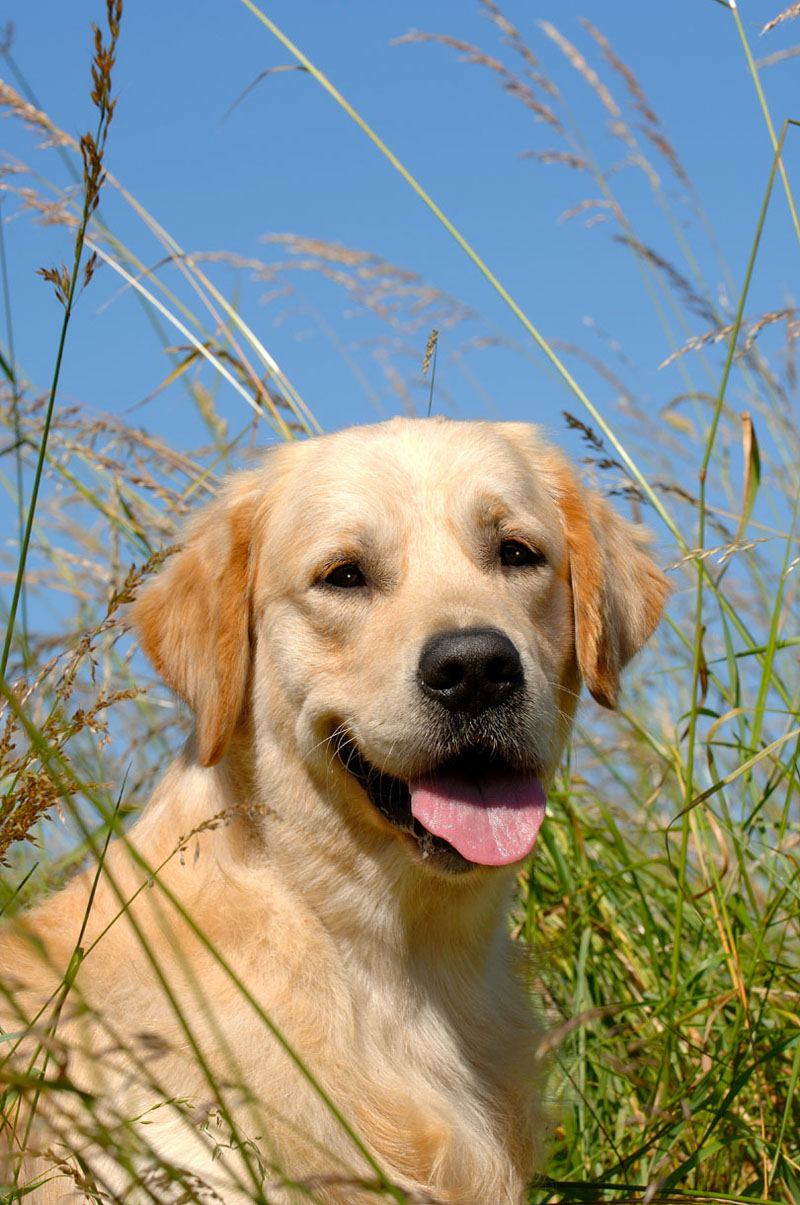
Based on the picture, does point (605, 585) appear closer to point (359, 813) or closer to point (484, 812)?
point (484, 812)

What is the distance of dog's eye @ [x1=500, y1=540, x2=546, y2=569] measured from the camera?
2.91 meters

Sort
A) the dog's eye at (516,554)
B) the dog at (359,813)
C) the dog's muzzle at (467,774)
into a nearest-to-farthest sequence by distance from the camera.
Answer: the dog at (359,813) < the dog's muzzle at (467,774) < the dog's eye at (516,554)

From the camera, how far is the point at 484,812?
2590 mm

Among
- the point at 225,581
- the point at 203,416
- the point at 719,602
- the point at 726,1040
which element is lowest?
the point at 726,1040

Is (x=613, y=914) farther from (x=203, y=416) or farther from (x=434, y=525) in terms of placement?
(x=203, y=416)

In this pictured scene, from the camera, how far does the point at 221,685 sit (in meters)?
2.76

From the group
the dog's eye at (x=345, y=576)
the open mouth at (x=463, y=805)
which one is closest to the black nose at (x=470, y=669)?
the open mouth at (x=463, y=805)

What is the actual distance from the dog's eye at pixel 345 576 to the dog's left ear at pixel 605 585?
0.60 meters

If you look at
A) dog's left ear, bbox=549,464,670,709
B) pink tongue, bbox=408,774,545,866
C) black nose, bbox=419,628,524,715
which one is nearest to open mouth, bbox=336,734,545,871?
pink tongue, bbox=408,774,545,866

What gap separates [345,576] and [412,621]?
322 mm

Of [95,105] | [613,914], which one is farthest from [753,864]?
[95,105]

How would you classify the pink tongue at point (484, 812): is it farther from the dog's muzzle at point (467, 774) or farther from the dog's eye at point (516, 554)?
the dog's eye at point (516, 554)

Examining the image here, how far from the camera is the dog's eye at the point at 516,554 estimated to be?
2912mm

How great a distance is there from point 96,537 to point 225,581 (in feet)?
6.77
